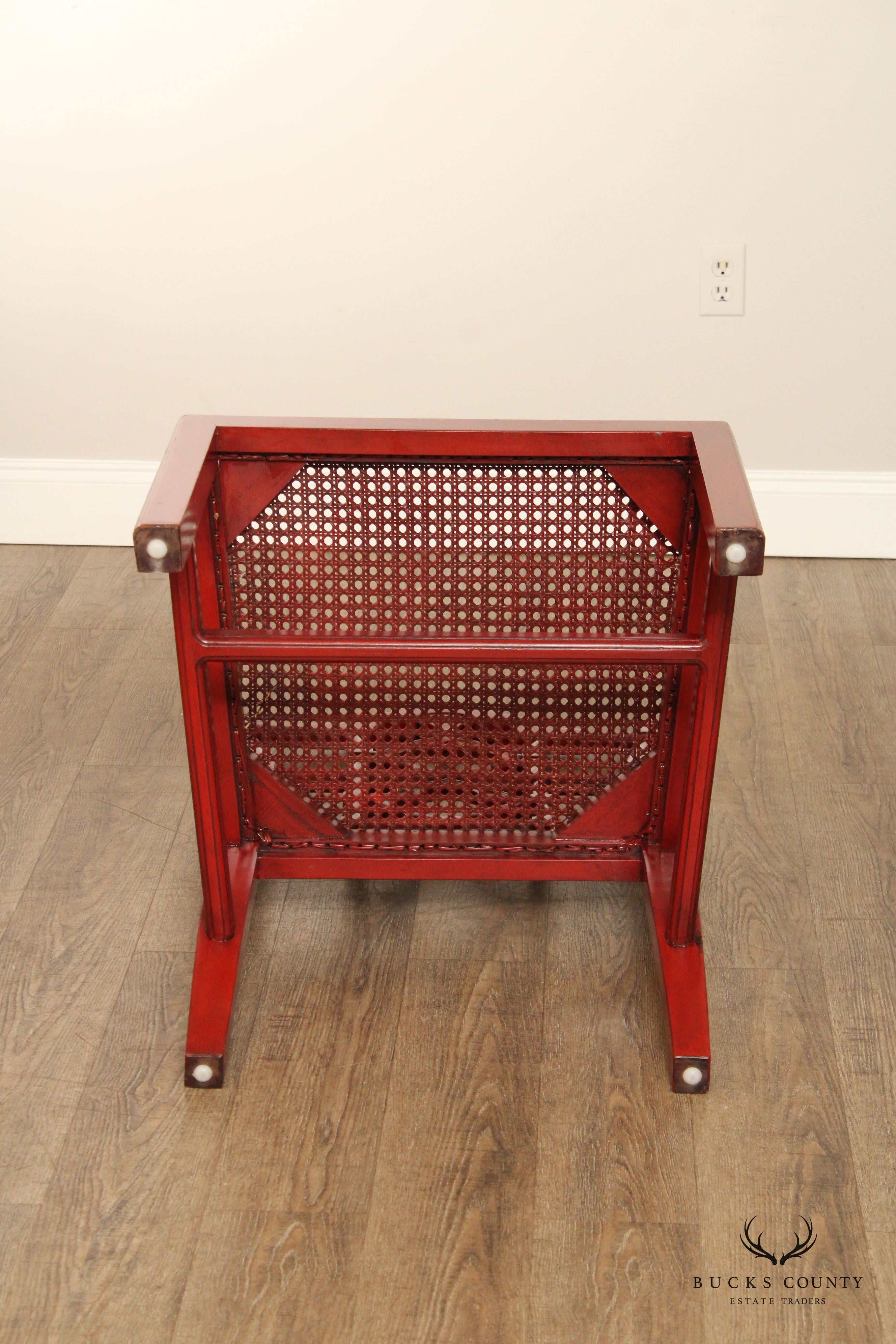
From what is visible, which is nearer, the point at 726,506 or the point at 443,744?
the point at 726,506

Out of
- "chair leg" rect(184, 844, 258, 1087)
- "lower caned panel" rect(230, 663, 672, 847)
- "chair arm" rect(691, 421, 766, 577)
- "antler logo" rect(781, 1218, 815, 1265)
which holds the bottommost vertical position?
"antler logo" rect(781, 1218, 815, 1265)

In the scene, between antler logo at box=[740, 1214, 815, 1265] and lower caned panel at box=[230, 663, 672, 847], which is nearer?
antler logo at box=[740, 1214, 815, 1265]

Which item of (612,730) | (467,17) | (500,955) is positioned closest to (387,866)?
(500,955)

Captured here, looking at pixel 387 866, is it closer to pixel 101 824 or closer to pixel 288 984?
pixel 288 984

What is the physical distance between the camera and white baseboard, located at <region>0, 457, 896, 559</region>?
115 inches

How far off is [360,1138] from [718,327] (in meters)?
1.87

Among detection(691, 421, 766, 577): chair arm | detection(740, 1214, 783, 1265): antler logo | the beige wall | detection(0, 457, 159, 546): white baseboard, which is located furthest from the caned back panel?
detection(0, 457, 159, 546): white baseboard

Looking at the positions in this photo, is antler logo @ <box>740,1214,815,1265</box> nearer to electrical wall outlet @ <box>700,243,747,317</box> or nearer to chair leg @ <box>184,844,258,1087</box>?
chair leg @ <box>184,844,258,1087</box>

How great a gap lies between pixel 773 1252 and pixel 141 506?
204cm

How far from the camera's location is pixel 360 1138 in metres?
1.55

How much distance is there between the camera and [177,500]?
55.4 inches

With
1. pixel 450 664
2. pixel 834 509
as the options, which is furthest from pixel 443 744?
pixel 834 509

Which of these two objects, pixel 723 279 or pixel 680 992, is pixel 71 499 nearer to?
pixel 723 279

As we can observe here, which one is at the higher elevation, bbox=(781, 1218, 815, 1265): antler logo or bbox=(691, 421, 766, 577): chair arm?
bbox=(691, 421, 766, 577): chair arm
